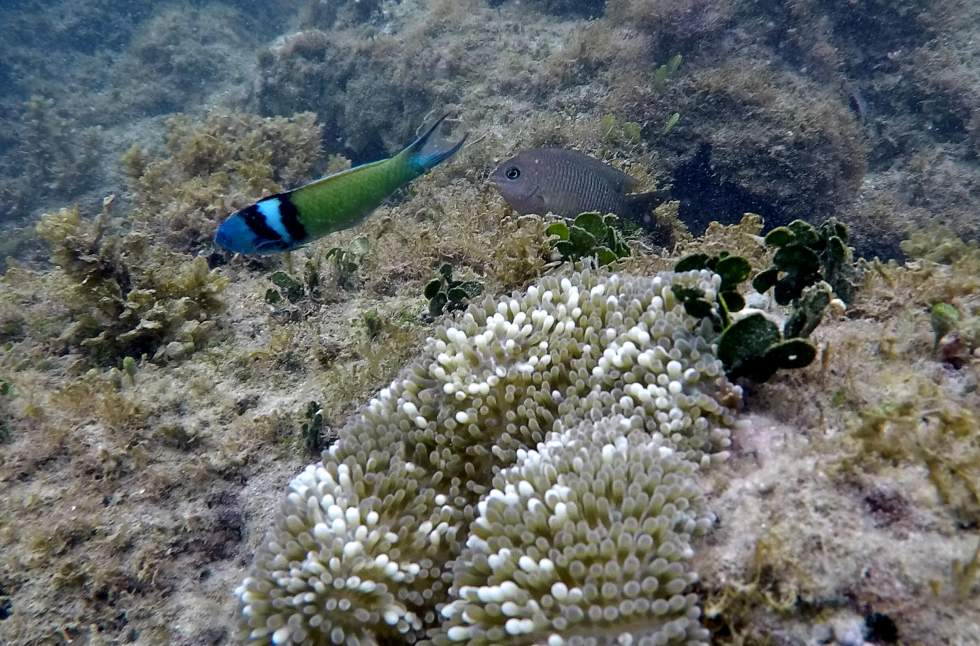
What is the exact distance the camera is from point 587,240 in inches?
142

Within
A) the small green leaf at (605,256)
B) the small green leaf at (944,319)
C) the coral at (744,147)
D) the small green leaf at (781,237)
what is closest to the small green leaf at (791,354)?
the small green leaf at (944,319)

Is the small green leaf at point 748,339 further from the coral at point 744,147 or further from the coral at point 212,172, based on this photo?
the coral at point 744,147

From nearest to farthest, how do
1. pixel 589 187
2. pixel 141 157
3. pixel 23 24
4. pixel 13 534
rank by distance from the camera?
pixel 13 534, pixel 589 187, pixel 141 157, pixel 23 24

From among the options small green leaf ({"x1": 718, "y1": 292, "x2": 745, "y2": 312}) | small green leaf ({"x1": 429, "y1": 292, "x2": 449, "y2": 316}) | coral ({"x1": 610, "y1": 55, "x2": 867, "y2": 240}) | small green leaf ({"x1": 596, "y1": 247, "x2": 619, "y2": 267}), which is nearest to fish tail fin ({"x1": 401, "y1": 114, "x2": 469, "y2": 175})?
small green leaf ({"x1": 429, "y1": 292, "x2": 449, "y2": 316})

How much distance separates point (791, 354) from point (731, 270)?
1.83 ft

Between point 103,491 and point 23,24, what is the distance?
24742 millimetres

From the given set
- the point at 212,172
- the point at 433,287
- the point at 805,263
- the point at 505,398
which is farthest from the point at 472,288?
the point at 212,172

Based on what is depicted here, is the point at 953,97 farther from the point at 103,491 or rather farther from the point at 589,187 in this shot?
the point at 103,491

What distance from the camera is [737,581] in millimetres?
1605

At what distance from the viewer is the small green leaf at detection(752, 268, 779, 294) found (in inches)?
104

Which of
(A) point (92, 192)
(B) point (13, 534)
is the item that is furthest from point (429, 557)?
(A) point (92, 192)

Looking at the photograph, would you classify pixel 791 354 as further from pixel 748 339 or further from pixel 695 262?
pixel 695 262

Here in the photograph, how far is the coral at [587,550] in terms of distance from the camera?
5.17ft

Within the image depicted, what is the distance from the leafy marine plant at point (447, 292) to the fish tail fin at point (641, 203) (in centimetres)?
176
